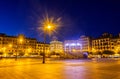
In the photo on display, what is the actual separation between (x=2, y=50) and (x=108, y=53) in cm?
8148

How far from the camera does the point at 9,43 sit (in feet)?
620

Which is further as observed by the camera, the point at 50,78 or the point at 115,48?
the point at 115,48

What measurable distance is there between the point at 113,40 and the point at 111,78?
187 m

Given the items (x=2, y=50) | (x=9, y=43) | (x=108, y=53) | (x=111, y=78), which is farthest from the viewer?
(x=9, y=43)

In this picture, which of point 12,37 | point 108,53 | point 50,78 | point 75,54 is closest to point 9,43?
point 12,37

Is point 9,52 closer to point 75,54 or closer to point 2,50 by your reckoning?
point 2,50

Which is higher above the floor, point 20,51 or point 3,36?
point 3,36

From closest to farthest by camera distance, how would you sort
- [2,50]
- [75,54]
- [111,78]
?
[111,78], [75,54], [2,50]

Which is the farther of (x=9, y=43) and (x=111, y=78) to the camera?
(x=9, y=43)

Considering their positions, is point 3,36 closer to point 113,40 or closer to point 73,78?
point 113,40

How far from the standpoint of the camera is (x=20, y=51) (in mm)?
199125

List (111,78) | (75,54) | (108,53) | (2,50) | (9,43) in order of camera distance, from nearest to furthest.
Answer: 1. (111,78)
2. (75,54)
3. (108,53)
4. (2,50)
5. (9,43)

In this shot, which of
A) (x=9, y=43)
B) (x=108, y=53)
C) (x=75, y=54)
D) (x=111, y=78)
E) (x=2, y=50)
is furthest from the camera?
(x=9, y=43)

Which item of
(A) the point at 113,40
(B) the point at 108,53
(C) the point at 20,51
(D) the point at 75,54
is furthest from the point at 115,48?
(D) the point at 75,54
